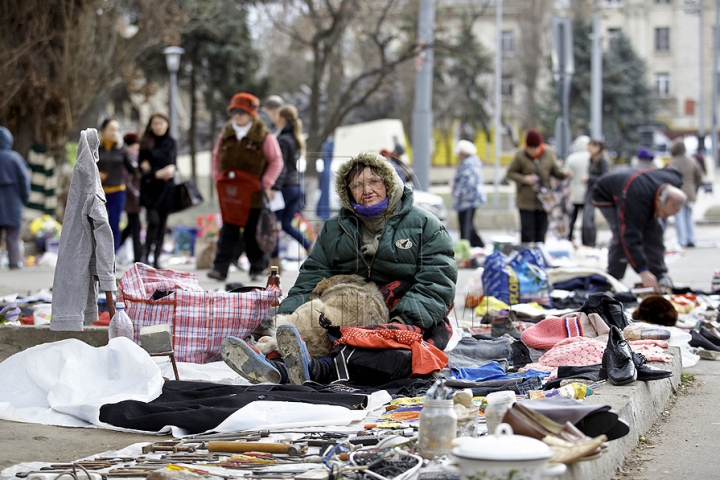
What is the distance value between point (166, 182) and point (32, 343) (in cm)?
612

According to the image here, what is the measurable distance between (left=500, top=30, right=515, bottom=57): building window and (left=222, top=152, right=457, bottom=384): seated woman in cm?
6036

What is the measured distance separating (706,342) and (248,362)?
12.5 feet

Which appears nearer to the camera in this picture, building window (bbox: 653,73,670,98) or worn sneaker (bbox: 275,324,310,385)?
worn sneaker (bbox: 275,324,310,385)

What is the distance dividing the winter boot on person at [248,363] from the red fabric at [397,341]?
48cm

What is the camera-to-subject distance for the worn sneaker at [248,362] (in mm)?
6027

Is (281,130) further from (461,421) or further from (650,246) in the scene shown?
(461,421)

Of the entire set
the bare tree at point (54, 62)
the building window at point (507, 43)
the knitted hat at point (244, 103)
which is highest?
the building window at point (507, 43)

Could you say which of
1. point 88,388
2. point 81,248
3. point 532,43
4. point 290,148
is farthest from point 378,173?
point 532,43

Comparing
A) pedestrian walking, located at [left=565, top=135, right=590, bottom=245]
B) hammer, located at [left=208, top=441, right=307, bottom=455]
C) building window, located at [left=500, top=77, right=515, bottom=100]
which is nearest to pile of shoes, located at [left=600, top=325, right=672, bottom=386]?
hammer, located at [left=208, top=441, right=307, bottom=455]

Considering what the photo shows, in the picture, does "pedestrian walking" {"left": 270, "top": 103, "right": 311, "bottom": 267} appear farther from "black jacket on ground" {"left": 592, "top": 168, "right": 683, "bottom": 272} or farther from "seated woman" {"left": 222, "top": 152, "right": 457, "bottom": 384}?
"seated woman" {"left": 222, "top": 152, "right": 457, "bottom": 384}

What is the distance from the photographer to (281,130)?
13.0 metres

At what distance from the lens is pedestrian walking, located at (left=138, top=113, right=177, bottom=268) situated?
1323 cm

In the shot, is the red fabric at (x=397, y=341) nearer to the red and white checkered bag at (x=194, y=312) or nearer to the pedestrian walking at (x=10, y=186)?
the red and white checkered bag at (x=194, y=312)

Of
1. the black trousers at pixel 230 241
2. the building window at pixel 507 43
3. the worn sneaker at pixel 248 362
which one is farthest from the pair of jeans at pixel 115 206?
the building window at pixel 507 43
